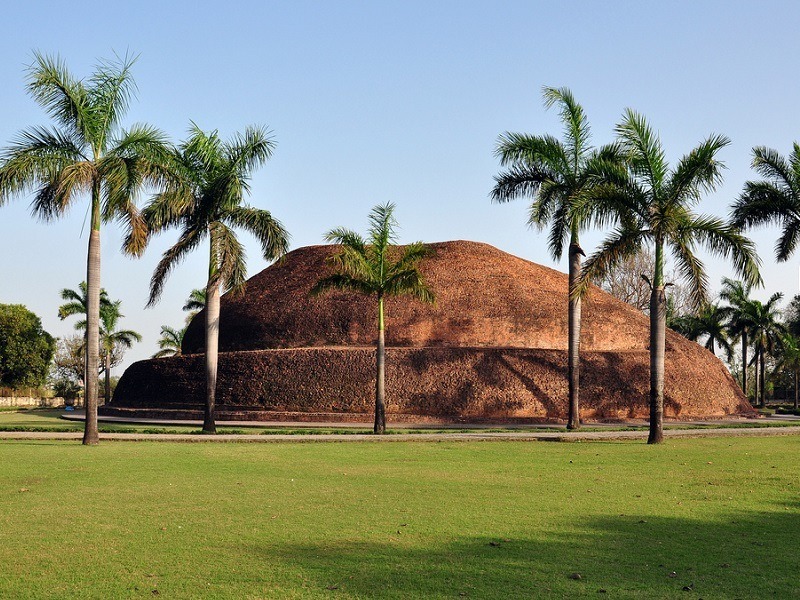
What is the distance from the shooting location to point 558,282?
48.5 m

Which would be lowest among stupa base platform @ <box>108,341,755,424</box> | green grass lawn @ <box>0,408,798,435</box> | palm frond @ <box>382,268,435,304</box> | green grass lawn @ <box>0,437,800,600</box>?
green grass lawn @ <box>0,408,798,435</box>

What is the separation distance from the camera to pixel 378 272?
2755cm

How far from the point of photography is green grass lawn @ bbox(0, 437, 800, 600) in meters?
6.29

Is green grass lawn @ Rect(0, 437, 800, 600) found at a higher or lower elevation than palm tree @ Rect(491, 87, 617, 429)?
lower

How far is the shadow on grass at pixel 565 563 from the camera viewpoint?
6.14 metres

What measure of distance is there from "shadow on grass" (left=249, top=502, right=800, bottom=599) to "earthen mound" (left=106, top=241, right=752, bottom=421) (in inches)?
1007

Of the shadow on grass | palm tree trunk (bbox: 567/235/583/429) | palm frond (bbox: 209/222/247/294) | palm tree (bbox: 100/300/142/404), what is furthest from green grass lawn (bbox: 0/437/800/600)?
palm tree (bbox: 100/300/142/404)

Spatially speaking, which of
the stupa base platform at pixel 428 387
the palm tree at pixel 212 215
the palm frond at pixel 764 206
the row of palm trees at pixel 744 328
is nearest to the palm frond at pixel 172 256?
the palm tree at pixel 212 215

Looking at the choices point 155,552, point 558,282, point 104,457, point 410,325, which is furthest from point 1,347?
point 155,552

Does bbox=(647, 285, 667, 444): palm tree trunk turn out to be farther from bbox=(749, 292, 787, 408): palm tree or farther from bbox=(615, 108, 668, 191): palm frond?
bbox=(749, 292, 787, 408): palm tree

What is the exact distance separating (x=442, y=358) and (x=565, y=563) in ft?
102

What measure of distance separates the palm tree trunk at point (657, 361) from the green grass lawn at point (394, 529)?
647 centimetres

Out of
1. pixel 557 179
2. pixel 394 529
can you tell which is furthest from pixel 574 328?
pixel 394 529

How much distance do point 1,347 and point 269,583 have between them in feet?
219
